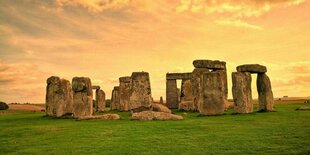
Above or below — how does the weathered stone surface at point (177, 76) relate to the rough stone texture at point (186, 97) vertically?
above

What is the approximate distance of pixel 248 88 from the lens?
2036 cm

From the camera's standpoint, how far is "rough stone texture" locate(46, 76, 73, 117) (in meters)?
22.9

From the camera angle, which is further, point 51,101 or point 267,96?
point 51,101

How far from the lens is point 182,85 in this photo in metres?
30.1

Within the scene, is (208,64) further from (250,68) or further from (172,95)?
(172,95)

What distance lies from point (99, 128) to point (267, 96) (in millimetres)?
12515

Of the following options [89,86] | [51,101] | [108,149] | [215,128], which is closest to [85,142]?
[108,149]

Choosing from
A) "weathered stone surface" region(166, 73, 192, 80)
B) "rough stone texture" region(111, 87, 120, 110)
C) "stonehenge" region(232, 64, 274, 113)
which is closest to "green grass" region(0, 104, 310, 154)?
"stonehenge" region(232, 64, 274, 113)

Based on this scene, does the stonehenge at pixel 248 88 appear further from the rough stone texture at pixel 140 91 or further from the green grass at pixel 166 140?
the green grass at pixel 166 140

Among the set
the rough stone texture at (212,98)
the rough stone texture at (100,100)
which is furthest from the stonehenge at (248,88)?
the rough stone texture at (100,100)

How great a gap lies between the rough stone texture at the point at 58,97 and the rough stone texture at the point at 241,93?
37.9 feet

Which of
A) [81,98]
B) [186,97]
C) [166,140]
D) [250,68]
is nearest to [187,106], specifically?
[186,97]

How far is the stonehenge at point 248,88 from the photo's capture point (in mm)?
20094

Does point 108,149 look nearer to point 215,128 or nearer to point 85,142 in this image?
point 85,142
